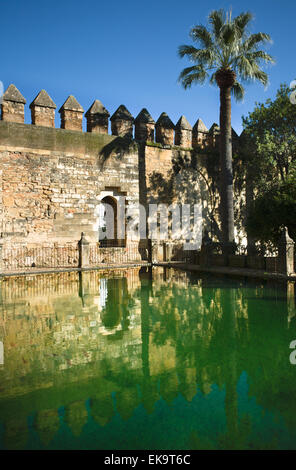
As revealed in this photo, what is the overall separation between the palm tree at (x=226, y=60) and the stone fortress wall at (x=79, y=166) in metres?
2.72

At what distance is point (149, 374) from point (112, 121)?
535 inches

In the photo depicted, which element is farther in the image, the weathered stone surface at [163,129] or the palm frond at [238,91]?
the weathered stone surface at [163,129]

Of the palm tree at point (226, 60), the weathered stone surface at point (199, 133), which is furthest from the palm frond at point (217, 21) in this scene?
the weathered stone surface at point (199, 133)

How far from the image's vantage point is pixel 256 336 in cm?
472

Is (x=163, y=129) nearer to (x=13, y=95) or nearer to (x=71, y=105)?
(x=71, y=105)

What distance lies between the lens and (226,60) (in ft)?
46.1

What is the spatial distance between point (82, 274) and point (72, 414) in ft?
30.9

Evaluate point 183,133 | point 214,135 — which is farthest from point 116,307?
point 214,135

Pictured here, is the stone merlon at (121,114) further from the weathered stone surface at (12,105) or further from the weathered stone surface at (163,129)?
the weathered stone surface at (12,105)

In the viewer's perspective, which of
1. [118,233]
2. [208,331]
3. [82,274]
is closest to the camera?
[208,331]

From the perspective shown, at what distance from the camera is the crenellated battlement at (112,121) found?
13305mm

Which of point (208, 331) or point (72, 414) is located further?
point (208, 331)

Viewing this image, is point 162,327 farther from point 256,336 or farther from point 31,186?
point 31,186
